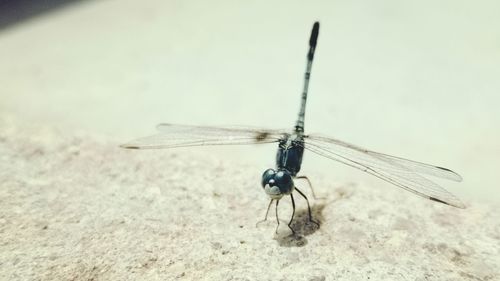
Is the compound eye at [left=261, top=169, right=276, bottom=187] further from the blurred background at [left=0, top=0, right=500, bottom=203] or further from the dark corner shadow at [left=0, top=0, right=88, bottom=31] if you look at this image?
the dark corner shadow at [left=0, top=0, right=88, bottom=31]

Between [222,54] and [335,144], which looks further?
[222,54]

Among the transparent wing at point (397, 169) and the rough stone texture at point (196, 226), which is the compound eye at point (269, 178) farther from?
the transparent wing at point (397, 169)

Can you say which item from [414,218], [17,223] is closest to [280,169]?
[414,218]

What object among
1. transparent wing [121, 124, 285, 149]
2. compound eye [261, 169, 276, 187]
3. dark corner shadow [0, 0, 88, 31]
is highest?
dark corner shadow [0, 0, 88, 31]

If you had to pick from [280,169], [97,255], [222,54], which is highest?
[222,54]

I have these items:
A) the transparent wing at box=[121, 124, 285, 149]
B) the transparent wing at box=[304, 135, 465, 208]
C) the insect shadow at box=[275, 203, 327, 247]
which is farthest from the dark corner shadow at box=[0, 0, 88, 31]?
the insect shadow at box=[275, 203, 327, 247]

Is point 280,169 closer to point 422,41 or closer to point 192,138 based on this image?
point 192,138

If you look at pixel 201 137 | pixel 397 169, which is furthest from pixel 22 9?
pixel 397 169
